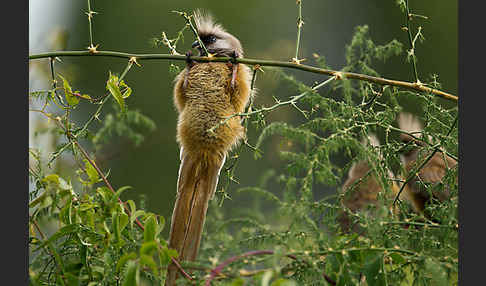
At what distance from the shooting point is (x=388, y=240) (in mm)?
894

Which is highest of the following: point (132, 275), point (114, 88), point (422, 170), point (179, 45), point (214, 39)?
point (179, 45)

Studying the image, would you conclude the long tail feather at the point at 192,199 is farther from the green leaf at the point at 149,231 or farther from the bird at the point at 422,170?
the bird at the point at 422,170

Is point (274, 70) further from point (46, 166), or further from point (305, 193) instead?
point (46, 166)

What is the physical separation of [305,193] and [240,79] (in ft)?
2.38

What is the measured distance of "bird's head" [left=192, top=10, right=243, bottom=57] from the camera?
1.79m

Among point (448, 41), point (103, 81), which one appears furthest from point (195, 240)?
point (448, 41)

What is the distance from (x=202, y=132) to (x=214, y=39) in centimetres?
53

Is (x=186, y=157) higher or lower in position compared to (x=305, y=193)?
higher

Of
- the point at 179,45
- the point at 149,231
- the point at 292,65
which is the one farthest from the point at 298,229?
the point at 179,45

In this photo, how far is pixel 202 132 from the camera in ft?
4.90

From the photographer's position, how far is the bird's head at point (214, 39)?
70.6 inches

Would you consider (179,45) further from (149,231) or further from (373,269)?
(373,269)

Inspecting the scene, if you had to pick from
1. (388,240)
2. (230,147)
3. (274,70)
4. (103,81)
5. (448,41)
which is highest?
(448,41)

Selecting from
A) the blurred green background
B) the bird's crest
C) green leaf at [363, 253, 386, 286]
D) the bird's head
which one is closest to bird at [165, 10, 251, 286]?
the bird's head
